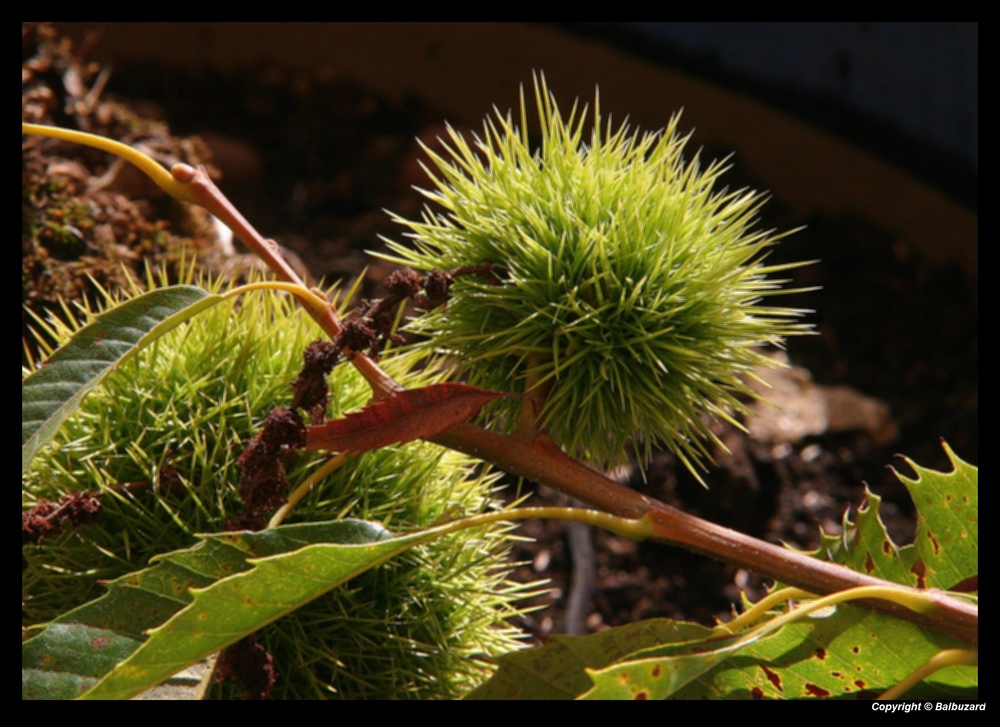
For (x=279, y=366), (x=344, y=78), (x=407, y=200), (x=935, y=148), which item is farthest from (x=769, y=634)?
(x=344, y=78)

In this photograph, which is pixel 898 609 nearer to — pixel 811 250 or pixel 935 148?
pixel 811 250

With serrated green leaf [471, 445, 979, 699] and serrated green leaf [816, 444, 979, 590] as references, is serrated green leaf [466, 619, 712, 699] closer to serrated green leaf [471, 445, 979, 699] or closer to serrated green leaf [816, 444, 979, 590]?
serrated green leaf [471, 445, 979, 699]

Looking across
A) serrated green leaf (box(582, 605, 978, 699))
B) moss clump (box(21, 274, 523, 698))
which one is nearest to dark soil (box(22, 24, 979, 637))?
moss clump (box(21, 274, 523, 698))

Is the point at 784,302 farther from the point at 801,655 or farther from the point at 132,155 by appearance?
the point at 132,155

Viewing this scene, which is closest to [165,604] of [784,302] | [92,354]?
[92,354]

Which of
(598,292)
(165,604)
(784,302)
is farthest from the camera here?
→ (784,302)

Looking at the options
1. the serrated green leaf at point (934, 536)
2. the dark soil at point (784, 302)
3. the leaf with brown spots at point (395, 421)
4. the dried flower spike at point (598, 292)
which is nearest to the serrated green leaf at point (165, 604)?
the leaf with brown spots at point (395, 421)

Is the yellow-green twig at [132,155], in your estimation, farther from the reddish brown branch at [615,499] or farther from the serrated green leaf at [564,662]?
the serrated green leaf at [564,662]
